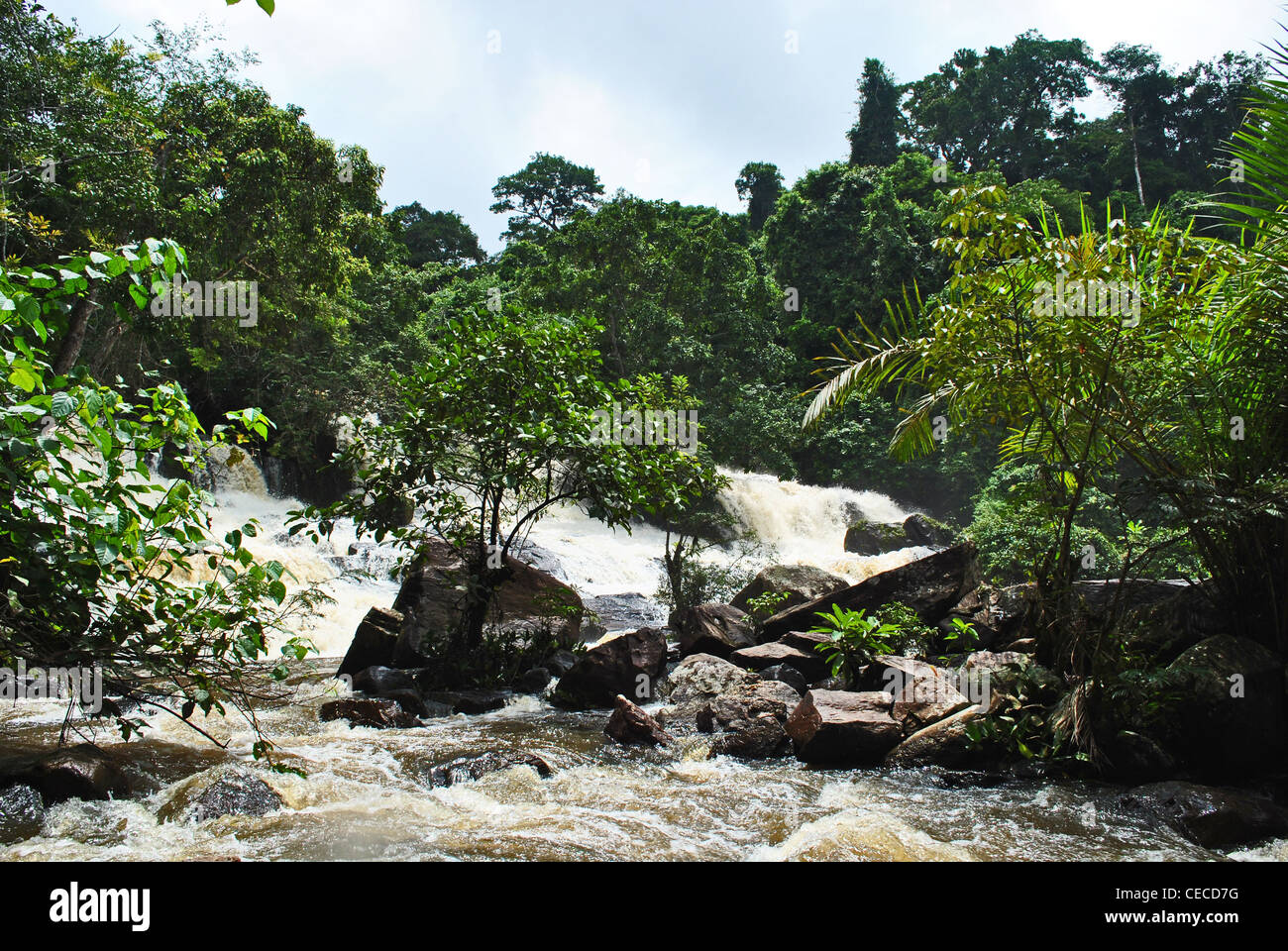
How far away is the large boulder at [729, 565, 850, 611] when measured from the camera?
460 inches

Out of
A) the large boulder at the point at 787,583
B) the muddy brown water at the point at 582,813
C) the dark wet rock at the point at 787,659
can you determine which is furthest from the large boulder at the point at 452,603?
the large boulder at the point at 787,583

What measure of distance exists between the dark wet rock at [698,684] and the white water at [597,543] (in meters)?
4.15

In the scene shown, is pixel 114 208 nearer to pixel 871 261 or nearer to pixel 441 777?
pixel 441 777

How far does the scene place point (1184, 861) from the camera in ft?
13.7

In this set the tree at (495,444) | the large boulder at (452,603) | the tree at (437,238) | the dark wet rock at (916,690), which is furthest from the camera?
the tree at (437,238)

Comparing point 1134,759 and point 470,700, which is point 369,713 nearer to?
point 470,700

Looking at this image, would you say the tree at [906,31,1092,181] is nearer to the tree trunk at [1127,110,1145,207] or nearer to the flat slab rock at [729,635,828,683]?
the tree trunk at [1127,110,1145,207]

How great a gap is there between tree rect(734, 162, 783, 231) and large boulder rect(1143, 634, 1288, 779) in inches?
1731

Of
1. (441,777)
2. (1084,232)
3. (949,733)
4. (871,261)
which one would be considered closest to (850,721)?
Result: (949,733)

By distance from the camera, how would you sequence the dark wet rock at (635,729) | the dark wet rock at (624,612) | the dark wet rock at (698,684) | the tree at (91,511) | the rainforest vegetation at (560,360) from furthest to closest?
the dark wet rock at (624,612)
the dark wet rock at (698,684)
the dark wet rock at (635,729)
the rainforest vegetation at (560,360)
the tree at (91,511)

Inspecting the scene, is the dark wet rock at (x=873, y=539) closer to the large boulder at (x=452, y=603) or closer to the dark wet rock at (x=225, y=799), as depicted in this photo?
the large boulder at (x=452, y=603)

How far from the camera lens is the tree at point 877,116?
44812 mm

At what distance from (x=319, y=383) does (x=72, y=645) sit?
18.4 metres

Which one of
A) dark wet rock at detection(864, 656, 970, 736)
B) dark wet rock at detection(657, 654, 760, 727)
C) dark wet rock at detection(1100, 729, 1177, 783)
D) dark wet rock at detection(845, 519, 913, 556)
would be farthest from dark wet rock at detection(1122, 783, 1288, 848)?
dark wet rock at detection(845, 519, 913, 556)
